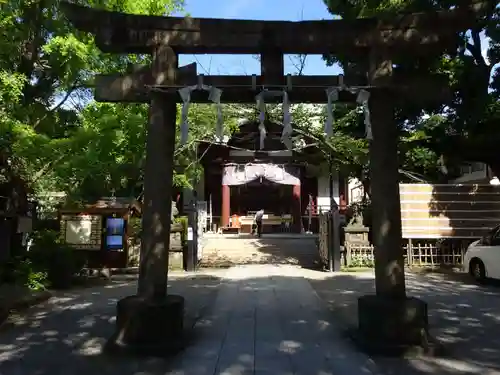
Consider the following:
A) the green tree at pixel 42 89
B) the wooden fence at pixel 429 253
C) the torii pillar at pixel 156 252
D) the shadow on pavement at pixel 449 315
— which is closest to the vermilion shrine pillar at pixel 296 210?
the wooden fence at pixel 429 253

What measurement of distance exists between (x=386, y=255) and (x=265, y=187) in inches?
848

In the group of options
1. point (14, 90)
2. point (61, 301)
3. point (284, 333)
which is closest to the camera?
point (284, 333)

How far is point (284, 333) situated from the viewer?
21.4ft

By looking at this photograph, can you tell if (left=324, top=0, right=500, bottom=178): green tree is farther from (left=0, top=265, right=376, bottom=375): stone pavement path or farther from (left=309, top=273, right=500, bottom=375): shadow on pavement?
(left=0, top=265, right=376, bottom=375): stone pavement path

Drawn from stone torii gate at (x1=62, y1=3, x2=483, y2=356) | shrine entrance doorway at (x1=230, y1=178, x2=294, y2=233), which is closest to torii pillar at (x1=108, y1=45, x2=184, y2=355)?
stone torii gate at (x1=62, y1=3, x2=483, y2=356)

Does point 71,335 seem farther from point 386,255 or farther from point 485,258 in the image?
point 485,258

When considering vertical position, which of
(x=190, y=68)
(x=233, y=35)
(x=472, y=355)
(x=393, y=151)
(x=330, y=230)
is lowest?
(x=472, y=355)

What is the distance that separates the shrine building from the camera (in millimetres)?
22828

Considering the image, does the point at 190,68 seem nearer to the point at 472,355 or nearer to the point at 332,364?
the point at 332,364

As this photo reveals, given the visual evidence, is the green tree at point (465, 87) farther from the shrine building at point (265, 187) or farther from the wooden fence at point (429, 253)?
the shrine building at point (265, 187)

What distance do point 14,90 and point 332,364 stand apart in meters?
7.36

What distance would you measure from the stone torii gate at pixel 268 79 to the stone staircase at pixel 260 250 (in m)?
9.42

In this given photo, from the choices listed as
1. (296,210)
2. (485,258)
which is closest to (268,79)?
(485,258)

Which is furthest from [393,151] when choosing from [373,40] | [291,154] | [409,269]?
[291,154]
